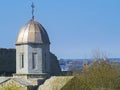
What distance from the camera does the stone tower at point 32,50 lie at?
138 ft

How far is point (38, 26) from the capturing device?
4272 centimetres

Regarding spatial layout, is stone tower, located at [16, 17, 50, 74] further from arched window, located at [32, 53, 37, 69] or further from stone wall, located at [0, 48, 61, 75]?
stone wall, located at [0, 48, 61, 75]

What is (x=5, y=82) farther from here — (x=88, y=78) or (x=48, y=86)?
(x=88, y=78)

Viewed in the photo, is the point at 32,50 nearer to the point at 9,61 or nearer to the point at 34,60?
the point at 34,60

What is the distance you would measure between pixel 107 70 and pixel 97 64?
2.25 metres

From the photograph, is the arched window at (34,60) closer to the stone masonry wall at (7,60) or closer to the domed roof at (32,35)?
the domed roof at (32,35)

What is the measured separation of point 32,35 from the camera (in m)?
42.3

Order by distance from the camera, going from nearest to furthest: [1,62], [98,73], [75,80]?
[75,80], [98,73], [1,62]

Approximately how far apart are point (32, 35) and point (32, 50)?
3.67 feet

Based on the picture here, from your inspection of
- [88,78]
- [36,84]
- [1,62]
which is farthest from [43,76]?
[1,62]

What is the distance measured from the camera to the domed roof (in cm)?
4225

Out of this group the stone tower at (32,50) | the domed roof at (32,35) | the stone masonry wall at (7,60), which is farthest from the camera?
the stone masonry wall at (7,60)

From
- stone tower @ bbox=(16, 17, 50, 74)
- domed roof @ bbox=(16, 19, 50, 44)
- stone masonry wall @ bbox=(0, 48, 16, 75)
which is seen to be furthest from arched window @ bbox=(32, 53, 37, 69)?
stone masonry wall @ bbox=(0, 48, 16, 75)

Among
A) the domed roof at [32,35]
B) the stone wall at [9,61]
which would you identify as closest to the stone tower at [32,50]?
the domed roof at [32,35]
